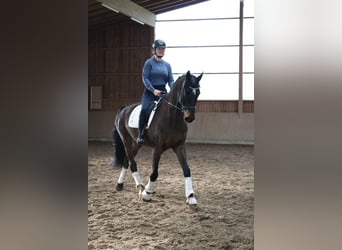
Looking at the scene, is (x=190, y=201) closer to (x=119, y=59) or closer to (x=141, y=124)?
(x=141, y=124)

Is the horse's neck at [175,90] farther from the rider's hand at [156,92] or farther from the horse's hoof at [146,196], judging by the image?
the horse's hoof at [146,196]

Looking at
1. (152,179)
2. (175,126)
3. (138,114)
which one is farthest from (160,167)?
(175,126)

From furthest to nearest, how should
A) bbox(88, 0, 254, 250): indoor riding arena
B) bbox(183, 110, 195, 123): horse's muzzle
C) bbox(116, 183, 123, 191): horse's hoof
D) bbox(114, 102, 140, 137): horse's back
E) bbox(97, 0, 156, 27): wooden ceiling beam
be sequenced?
bbox(97, 0, 156, 27): wooden ceiling beam
bbox(114, 102, 140, 137): horse's back
bbox(116, 183, 123, 191): horse's hoof
bbox(183, 110, 195, 123): horse's muzzle
bbox(88, 0, 254, 250): indoor riding arena

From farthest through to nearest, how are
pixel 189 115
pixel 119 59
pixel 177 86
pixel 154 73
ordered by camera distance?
1. pixel 119 59
2. pixel 154 73
3. pixel 177 86
4. pixel 189 115

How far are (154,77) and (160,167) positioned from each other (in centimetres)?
327

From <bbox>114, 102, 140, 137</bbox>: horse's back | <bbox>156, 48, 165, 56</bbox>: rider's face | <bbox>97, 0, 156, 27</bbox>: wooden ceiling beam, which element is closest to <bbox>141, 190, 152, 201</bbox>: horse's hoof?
<bbox>114, 102, 140, 137</bbox>: horse's back

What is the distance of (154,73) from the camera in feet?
15.8

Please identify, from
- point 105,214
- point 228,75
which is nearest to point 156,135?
point 105,214

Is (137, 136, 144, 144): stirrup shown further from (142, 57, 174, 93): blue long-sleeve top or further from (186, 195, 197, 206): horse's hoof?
(186, 195, 197, 206): horse's hoof

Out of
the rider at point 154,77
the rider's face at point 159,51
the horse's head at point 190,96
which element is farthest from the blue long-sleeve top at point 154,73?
the horse's head at point 190,96

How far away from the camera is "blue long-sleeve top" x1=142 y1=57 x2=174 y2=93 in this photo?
482 centimetres

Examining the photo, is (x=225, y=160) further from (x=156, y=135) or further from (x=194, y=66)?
(x=194, y=66)
